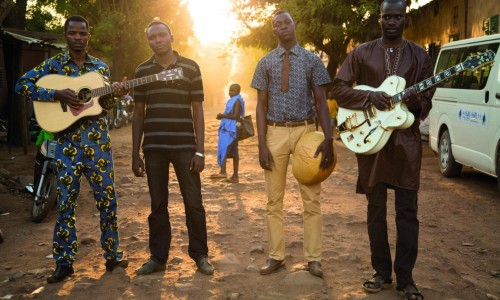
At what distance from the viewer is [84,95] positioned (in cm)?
472

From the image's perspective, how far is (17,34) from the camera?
13062 millimetres

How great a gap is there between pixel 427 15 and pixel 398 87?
1699cm

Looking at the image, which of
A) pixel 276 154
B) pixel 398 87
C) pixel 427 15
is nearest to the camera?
pixel 398 87

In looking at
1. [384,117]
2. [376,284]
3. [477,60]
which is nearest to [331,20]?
[384,117]

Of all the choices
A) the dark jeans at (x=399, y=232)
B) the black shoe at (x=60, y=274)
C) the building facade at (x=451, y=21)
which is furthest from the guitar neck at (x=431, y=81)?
the building facade at (x=451, y=21)

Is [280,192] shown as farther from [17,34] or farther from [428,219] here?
[17,34]

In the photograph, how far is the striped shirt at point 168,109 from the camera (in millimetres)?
4723

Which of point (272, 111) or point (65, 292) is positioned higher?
point (272, 111)

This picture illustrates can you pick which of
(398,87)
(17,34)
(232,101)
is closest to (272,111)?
(398,87)

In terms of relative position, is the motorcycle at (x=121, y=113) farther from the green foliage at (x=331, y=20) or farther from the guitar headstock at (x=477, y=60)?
the guitar headstock at (x=477, y=60)

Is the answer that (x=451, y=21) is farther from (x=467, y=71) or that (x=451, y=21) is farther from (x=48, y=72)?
(x=48, y=72)

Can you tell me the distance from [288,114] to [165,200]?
1.27 m

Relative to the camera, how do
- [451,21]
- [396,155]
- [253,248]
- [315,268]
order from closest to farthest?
[396,155]
[315,268]
[253,248]
[451,21]

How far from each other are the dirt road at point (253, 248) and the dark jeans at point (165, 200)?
Result: 0.22 metres
